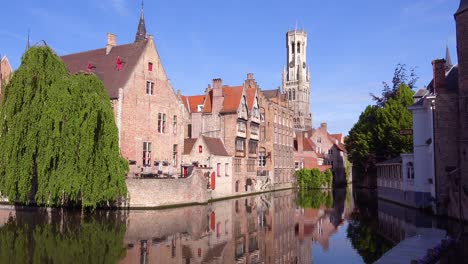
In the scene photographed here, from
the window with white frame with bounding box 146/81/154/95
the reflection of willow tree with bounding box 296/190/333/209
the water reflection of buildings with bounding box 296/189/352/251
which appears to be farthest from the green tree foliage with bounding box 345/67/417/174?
the window with white frame with bounding box 146/81/154/95

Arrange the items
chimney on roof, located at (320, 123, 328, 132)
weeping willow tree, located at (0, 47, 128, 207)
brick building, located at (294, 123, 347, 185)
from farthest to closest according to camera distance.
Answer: chimney on roof, located at (320, 123, 328, 132) < brick building, located at (294, 123, 347, 185) < weeping willow tree, located at (0, 47, 128, 207)

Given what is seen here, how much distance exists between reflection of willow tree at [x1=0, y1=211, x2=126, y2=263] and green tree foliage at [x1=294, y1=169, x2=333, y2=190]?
144 feet

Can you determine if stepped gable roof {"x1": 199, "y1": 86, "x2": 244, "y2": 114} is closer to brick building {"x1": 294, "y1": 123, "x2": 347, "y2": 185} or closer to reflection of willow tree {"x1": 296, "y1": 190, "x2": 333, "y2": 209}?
reflection of willow tree {"x1": 296, "y1": 190, "x2": 333, "y2": 209}

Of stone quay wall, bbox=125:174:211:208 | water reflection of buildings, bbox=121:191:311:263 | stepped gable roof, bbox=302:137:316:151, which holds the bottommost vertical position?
water reflection of buildings, bbox=121:191:311:263

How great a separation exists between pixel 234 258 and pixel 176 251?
2.35m

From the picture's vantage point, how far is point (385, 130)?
4916 centimetres

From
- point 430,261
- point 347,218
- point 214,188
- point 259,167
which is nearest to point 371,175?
point 259,167

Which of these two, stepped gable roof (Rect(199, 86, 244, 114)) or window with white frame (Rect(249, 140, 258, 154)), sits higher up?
stepped gable roof (Rect(199, 86, 244, 114))

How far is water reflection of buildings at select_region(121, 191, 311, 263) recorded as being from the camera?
15.4 meters

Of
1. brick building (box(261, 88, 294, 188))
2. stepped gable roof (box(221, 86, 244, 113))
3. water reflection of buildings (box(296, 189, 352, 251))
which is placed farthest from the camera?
brick building (box(261, 88, 294, 188))

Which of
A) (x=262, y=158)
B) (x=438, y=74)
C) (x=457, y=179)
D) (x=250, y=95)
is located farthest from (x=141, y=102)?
(x=457, y=179)

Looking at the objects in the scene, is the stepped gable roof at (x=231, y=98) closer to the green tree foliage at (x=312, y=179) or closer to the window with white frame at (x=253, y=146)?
the window with white frame at (x=253, y=146)

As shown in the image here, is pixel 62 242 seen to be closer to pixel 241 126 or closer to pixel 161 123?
pixel 161 123

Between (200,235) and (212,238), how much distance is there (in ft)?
3.14
